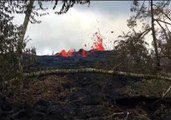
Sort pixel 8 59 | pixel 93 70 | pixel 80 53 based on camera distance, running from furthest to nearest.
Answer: pixel 80 53, pixel 93 70, pixel 8 59

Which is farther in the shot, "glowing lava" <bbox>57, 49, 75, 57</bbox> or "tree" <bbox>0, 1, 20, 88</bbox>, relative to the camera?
"glowing lava" <bbox>57, 49, 75, 57</bbox>

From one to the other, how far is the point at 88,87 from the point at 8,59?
883cm

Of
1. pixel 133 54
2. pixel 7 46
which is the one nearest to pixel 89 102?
pixel 133 54

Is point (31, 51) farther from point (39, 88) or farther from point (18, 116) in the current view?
point (39, 88)

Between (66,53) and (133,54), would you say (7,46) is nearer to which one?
(133,54)

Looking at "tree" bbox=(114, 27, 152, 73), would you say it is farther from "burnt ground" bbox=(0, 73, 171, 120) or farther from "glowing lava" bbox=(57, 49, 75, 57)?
"glowing lava" bbox=(57, 49, 75, 57)

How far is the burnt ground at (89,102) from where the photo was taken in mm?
14680

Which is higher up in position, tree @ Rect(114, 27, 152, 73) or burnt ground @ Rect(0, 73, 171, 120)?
tree @ Rect(114, 27, 152, 73)

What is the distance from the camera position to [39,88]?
18859mm

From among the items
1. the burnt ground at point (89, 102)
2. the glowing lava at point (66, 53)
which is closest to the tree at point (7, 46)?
the burnt ground at point (89, 102)

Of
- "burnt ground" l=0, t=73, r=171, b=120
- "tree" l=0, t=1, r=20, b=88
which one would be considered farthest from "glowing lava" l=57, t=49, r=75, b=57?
"tree" l=0, t=1, r=20, b=88

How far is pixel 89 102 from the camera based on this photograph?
16531 mm

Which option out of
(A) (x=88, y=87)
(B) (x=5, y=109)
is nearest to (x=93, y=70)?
(B) (x=5, y=109)

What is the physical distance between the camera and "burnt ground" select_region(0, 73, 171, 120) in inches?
578
